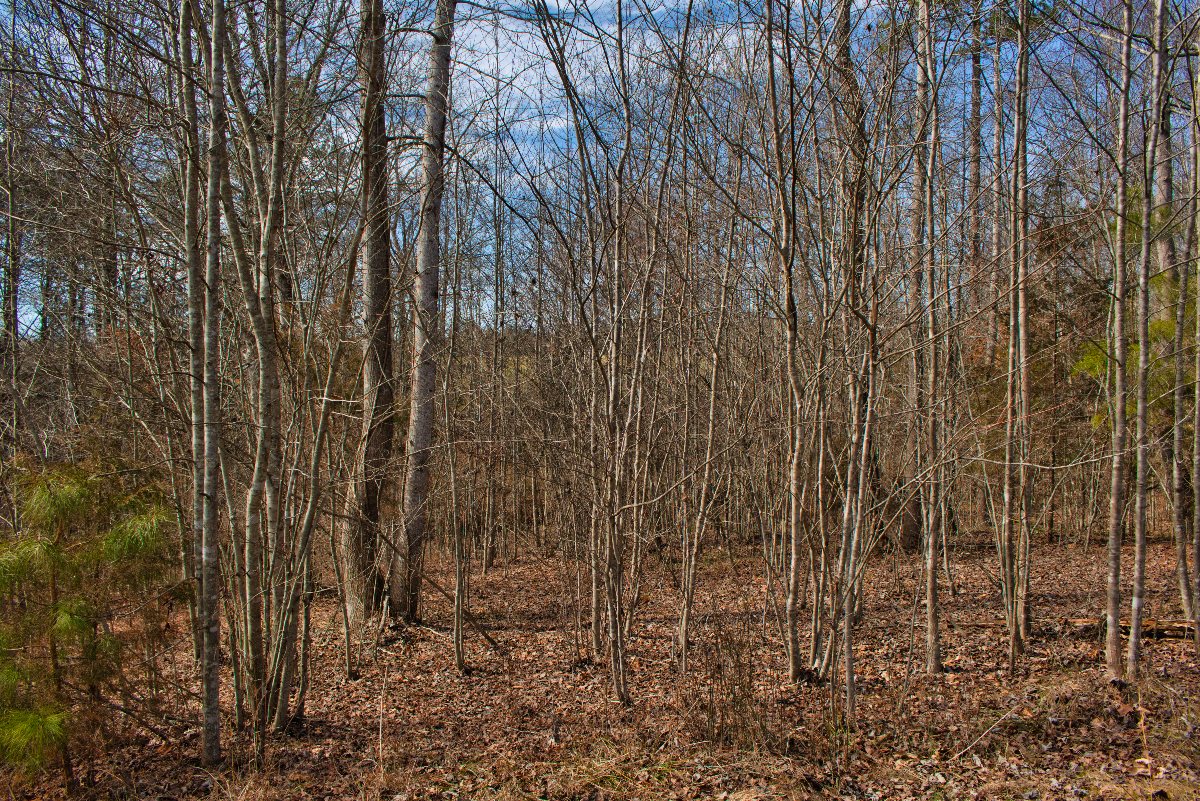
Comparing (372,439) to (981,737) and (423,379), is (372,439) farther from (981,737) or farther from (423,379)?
(981,737)

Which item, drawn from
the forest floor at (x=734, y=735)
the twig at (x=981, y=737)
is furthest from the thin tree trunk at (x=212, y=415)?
the twig at (x=981, y=737)

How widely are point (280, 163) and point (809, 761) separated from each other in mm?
4152

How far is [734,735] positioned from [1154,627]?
3.66m

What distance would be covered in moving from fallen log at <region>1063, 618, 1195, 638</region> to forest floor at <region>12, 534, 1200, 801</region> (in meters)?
0.10

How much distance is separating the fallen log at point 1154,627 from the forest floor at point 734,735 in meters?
0.10

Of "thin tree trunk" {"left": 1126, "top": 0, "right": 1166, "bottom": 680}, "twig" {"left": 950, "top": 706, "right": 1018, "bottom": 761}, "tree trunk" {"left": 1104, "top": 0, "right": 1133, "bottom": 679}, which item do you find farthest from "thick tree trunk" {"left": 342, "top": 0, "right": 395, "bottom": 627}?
"thin tree trunk" {"left": 1126, "top": 0, "right": 1166, "bottom": 680}

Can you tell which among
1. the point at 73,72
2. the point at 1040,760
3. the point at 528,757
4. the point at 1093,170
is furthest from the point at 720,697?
the point at 73,72

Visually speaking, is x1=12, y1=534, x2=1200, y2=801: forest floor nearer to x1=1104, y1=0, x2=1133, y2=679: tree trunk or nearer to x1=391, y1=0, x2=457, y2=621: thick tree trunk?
x1=1104, y1=0, x2=1133, y2=679: tree trunk

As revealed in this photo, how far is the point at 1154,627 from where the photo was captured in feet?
17.3

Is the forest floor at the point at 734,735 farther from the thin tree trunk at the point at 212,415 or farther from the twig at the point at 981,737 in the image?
the thin tree trunk at the point at 212,415

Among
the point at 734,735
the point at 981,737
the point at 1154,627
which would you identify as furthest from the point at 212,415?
the point at 1154,627

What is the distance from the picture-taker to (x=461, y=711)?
4.96 m

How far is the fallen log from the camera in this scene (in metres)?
5.15

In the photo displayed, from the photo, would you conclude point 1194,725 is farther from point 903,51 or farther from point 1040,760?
point 903,51
